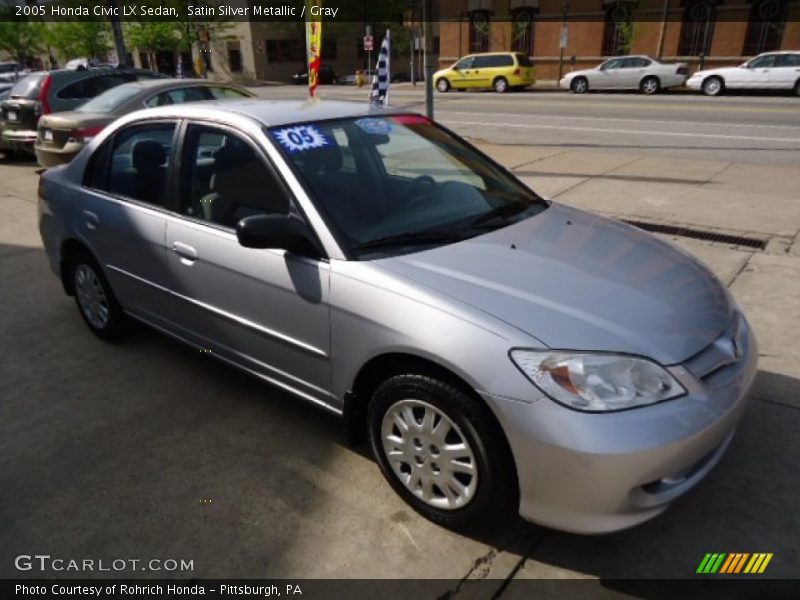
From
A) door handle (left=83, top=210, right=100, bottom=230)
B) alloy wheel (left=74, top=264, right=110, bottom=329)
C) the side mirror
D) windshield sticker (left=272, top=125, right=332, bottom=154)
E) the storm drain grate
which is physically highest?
windshield sticker (left=272, top=125, right=332, bottom=154)

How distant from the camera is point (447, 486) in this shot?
8.06 ft

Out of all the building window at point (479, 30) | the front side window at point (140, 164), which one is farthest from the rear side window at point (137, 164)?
the building window at point (479, 30)

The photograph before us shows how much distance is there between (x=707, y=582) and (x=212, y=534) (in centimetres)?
190

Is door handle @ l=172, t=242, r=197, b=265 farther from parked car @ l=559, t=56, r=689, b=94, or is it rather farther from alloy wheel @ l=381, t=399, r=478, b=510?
parked car @ l=559, t=56, r=689, b=94

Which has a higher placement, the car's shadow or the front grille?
the front grille

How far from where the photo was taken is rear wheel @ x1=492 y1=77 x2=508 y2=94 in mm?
28044

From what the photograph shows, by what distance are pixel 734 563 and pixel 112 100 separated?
9.34 metres

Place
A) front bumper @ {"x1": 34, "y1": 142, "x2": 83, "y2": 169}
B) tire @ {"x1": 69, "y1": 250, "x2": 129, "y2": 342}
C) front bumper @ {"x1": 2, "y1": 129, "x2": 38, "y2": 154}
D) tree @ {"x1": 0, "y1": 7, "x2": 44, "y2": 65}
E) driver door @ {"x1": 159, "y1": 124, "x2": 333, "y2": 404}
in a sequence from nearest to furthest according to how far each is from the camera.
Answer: driver door @ {"x1": 159, "y1": 124, "x2": 333, "y2": 404} → tire @ {"x1": 69, "y1": 250, "x2": 129, "y2": 342} → front bumper @ {"x1": 34, "y1": 142, "x2": 83, "y2": 169} → front bumper @ {"x1": 2, "y1": 129, "x2": 38, "y2": 154} → tree @ {"x1": 0, "y1": 7, "x2": 44, "y2": 65}

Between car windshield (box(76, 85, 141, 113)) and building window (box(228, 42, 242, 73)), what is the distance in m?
44.3

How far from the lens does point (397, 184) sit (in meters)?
3.18

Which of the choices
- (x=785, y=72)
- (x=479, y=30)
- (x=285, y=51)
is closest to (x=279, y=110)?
(x=785, y=72)

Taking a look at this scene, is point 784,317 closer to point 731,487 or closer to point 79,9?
point 731,487

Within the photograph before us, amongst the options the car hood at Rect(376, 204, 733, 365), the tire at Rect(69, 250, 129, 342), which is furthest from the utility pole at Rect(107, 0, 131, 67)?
the car hood at Rect(376, 204, 733, 365)

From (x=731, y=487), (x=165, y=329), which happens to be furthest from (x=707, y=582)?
(x=165, y=329)
